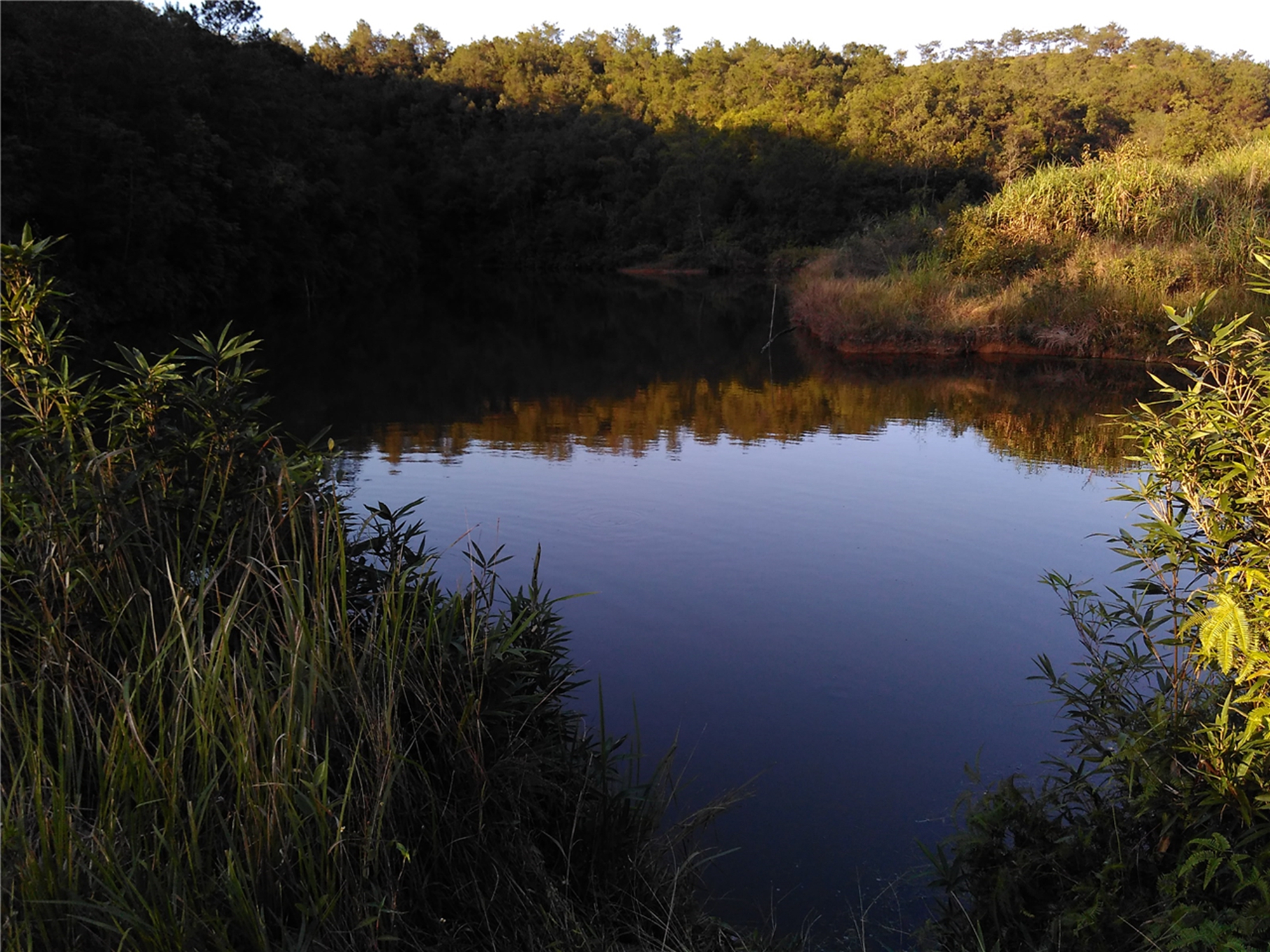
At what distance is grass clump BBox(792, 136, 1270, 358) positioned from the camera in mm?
15500

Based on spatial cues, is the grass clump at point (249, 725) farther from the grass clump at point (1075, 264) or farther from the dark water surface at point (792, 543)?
the grass clump at point (1075, 264)

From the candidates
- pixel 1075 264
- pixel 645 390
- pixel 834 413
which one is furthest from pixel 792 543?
pixel 1075 264

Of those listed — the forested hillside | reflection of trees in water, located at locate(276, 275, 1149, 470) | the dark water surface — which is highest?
the forested hillside

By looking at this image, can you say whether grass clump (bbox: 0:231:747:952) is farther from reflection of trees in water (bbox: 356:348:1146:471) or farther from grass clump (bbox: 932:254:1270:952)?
reflection of trees in water (bbox: 356:348:1146:471)

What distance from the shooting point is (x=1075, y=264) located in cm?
1642

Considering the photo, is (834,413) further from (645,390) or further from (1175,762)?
(1175,762)

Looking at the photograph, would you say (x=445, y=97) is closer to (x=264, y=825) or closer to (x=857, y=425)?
(x=857, y=425)

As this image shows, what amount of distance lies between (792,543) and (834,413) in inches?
236

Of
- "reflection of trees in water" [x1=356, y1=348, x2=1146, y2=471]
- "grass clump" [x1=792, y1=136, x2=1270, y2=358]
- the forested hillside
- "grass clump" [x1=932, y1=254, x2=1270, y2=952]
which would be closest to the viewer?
"grass clump" [x1=932, y1=254, x2=1270, y2=952]

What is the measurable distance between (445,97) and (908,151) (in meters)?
29.3

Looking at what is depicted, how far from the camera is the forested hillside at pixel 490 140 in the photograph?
2064cm

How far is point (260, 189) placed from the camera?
90.4 ft

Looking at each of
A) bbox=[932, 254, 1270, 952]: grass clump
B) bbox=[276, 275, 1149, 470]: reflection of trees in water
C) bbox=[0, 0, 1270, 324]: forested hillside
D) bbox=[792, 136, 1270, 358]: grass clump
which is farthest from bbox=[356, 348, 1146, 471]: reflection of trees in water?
bbox=[0, 0, 1270, 324]: forested hillside

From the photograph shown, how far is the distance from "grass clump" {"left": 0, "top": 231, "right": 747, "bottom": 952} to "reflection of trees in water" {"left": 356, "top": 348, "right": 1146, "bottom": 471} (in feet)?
23.0
